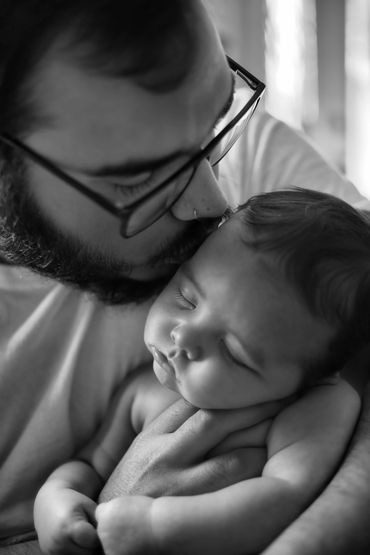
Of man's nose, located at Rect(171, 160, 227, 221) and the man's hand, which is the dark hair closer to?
man's nose, located at Rect(171, 160, 227, 221)

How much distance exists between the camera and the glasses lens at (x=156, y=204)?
3.71 ft

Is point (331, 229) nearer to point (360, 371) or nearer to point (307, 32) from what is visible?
point (360, 371)

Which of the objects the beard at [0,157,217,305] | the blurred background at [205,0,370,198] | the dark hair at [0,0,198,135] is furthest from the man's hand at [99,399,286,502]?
the blurred background at [205,0,370,198]

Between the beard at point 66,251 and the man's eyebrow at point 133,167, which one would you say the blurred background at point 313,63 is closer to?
the beard at point 66,251

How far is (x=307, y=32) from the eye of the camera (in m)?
3.12

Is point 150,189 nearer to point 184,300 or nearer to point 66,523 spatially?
point 184,300

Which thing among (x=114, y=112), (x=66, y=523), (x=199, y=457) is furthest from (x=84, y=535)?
(x=114, y=112)

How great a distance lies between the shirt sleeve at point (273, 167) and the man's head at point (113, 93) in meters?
0.40

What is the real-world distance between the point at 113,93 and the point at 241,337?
37cm

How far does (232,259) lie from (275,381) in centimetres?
18

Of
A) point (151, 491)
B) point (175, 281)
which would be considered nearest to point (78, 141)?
point (175, 281)

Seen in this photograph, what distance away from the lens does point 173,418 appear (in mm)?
1218

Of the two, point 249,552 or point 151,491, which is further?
point 151,491

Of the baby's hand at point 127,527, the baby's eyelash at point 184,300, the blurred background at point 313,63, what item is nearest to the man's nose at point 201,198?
the baby's eyelash at point 184,300
